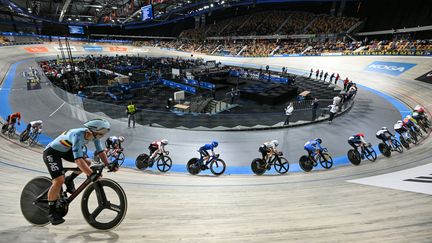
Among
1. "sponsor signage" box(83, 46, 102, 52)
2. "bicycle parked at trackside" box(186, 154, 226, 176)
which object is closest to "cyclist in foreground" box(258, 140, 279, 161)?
"bicycle parked at trackside" box(186, 154, 226, 176)

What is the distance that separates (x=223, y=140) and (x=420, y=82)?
650 inches

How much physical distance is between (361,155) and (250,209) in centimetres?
526

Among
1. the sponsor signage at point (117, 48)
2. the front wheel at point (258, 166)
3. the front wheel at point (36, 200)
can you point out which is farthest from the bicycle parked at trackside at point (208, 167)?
the sponsor signage at point (117, 48)

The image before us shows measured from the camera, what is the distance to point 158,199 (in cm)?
371

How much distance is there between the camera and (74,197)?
252cm

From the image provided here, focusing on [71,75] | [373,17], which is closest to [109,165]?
[71,75]

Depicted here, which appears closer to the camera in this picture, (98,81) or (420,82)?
(420,82)

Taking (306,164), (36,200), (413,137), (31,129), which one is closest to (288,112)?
(306,164)

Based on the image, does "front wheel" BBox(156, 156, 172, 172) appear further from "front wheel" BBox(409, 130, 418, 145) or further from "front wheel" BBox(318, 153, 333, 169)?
"front wheel" BBox(409, 130, 418, 145)

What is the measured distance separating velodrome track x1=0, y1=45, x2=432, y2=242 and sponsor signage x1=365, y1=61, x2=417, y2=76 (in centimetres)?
1673

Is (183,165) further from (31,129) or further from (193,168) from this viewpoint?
(31,129)

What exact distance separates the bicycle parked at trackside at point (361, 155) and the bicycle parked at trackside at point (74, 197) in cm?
679

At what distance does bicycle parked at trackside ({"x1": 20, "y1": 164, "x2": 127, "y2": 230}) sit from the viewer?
2.45m

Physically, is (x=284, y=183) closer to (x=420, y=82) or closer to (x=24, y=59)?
(x=420, y=82)
